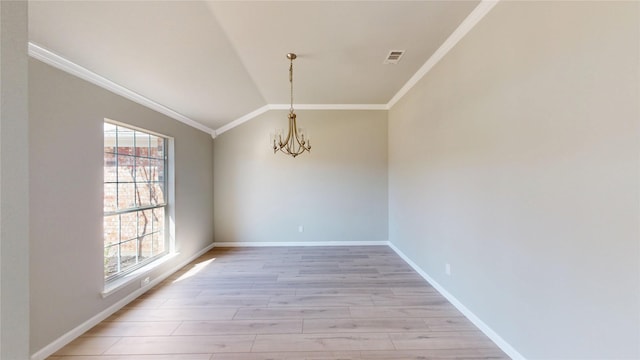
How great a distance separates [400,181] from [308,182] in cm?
182

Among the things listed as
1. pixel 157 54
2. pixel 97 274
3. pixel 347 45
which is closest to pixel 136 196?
pixel 97 274

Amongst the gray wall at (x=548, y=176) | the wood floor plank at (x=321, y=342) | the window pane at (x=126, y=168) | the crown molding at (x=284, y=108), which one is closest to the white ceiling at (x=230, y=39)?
the gray wall at (x=548, y=176)

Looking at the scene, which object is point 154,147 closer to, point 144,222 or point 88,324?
point 144,222

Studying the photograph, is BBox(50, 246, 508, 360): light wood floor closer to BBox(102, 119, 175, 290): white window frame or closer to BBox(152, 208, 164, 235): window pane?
BBox(102, 119, 175, 290): white window frame

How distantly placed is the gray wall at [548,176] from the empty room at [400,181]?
11mm

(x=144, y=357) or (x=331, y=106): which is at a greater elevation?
(x=331, y=106)

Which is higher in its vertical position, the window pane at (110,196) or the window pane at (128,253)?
the window pane at (110,196)

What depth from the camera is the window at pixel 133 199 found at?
110 inches

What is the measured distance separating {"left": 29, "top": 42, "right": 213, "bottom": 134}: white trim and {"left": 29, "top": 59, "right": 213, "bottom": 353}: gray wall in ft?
0.17

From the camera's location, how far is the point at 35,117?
1914mm

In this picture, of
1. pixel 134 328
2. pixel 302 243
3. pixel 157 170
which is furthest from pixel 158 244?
pixel 302 243

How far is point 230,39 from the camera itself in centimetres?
264

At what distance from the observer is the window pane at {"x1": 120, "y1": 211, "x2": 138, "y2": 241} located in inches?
118

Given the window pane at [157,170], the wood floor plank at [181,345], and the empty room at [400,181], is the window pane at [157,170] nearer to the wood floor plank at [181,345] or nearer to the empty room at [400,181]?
the empty room at [400,181]
